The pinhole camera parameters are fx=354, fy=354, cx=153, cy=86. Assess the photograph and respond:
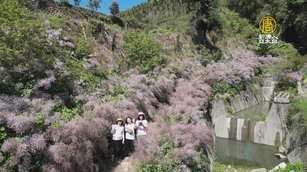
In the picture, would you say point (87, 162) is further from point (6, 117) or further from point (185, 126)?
point (185, 126)

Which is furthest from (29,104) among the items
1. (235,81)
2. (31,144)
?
(235,81)

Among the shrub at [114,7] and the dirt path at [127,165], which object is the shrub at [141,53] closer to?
the dirt path at [127,165]

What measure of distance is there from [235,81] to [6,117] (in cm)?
1898

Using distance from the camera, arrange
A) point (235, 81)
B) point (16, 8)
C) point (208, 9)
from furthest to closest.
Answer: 1. point (208, 9)
2. point (235, 81)
3. point (16, 8)

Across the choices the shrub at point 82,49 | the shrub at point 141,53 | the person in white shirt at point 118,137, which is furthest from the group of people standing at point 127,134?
the shrub at point 141,53

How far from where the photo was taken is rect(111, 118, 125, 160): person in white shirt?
391 inches

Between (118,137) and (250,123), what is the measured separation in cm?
1196

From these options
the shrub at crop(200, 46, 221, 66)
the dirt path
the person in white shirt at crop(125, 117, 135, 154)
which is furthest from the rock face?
the dirt path

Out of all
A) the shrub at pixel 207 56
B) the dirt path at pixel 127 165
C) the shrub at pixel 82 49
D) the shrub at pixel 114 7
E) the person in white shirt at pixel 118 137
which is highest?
the shrub at pixel 114 7

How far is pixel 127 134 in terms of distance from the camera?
10062mm

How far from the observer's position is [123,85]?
1421 cm

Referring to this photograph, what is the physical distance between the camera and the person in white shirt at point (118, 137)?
9.92m

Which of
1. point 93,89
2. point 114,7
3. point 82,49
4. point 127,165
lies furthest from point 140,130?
point 114,7

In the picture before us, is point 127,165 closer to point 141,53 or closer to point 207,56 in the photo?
point 141,53
